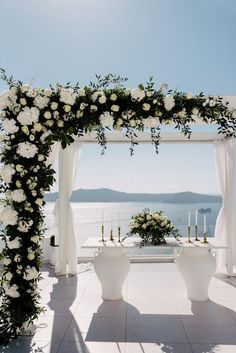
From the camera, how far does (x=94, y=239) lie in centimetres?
502

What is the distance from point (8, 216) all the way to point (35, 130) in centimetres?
86

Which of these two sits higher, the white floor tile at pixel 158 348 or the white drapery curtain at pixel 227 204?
the white drapery curtain at pixel 227 204

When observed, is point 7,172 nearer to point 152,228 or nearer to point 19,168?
point 19,168

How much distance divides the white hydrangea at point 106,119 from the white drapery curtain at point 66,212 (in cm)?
277

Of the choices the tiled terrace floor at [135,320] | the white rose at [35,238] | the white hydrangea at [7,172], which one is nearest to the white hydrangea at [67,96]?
the white hydrangea at [7,172]

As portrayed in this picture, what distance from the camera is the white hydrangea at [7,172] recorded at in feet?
10.8

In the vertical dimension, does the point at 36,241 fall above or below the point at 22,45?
below

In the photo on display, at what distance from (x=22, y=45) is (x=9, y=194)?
198 cm

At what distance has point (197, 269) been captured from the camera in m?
4.45

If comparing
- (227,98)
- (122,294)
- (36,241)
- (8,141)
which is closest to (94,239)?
(122,294)

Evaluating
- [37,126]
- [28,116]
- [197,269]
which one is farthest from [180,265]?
[28,116]

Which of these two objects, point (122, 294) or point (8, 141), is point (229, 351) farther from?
point (8, 141)

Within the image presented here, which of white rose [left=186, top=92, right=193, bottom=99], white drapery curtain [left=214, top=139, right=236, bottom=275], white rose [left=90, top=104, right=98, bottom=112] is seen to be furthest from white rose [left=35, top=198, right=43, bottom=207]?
white drapery curtain [left=214, top=139, right=236, bottom=275]

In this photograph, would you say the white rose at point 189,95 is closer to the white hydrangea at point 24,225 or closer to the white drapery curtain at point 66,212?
the white hydrangea at point 24,225
